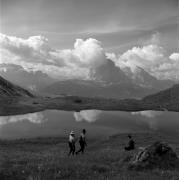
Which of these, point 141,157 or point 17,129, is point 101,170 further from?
point 17,129

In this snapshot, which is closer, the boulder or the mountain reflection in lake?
the boulder

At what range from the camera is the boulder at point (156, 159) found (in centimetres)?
2070

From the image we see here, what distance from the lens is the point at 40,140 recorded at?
6012cm

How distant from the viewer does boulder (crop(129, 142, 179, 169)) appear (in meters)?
20.7

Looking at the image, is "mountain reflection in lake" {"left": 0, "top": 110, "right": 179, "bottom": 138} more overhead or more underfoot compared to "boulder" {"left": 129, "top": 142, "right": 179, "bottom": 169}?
more overhead

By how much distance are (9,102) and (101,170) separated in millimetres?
151115

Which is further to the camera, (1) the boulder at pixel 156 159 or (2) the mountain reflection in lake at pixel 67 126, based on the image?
(2) the mountain reflection in lake at pixel 67 126

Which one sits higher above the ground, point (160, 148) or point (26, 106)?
point (26, 106)

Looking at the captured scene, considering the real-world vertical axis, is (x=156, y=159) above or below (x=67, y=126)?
below

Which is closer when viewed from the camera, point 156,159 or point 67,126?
point 156,159

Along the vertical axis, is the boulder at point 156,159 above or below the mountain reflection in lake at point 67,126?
below

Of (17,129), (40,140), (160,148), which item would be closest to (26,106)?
(17,129)

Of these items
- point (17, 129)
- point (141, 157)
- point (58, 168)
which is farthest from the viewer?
point (17, 129)

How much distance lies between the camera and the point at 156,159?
2158cm
